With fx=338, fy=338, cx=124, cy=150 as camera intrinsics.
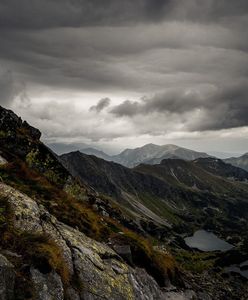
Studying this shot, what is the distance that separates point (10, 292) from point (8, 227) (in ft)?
31.4

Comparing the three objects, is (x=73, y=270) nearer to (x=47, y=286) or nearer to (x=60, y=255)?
(x=60, y=255)

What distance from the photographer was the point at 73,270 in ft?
110

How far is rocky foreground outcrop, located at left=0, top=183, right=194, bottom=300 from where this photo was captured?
27.6 m

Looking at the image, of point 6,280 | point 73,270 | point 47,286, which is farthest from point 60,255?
point 6,280

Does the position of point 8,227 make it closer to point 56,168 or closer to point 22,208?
point 22,208

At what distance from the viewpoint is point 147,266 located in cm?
5284

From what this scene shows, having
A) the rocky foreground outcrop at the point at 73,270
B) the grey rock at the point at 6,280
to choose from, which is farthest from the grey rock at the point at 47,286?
the grey rock at the point at 6,280

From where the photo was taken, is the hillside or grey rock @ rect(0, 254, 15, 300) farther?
the hillside

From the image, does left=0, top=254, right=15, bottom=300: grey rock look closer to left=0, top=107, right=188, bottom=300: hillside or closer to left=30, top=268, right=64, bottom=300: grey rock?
left=0, top=107, right=188, bottom=300: hillside

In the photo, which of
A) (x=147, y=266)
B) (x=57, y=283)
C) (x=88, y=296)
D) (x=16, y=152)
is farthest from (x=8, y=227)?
(x=16, y=152)

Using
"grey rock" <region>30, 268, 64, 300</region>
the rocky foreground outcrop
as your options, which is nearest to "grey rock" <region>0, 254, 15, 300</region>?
the rocky foreground outcrop

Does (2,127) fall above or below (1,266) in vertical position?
above

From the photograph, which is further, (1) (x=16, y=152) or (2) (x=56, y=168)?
(2) (x=56, y=168)

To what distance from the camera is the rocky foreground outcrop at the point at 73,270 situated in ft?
90.6
